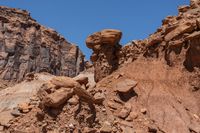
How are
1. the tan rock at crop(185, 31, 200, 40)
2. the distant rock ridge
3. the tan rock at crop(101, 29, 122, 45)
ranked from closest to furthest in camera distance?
the tan rock at crop(185, 31, 200, 40), the distant rock ridge, the tan rock at crop(101, 29, 122, 45)

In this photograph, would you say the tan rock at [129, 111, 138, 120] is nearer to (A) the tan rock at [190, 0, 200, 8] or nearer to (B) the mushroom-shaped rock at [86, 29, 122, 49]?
(B) the mushroom-shaped rock at [86, 29, 122, 49]

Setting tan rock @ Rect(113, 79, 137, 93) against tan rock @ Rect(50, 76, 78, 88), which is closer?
tan rock @ Rect(50, 76, 78, 88)

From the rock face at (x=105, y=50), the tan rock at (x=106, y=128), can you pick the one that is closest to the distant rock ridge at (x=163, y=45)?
the rock face at (x=105, y=50)

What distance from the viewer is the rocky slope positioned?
496 inches

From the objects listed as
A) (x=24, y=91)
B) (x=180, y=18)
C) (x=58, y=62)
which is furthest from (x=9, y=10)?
(x=180, y=18)

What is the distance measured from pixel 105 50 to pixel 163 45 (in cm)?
284

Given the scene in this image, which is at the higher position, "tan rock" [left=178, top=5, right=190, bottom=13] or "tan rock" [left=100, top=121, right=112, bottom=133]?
"tan rock" [left=178, top=5, right=190, bottom=13]

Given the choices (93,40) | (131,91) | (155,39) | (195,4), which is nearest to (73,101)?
(131,91)

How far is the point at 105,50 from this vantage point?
1881cm

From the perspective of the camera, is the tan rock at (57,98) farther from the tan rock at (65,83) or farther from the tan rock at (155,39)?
the tan rock at (155,39)

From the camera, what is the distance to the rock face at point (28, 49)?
7806 centimetres

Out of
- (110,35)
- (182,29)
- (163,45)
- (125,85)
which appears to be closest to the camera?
(125,85)

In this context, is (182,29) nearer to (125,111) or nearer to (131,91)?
(131,91)

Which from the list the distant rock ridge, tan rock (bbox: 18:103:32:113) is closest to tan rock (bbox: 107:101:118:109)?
tan rock (bbox: 18:103:32:113)
